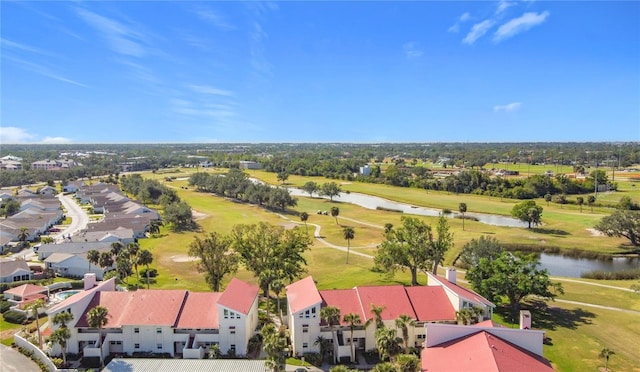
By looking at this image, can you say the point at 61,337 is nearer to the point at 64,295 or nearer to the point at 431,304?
the point at 64,295

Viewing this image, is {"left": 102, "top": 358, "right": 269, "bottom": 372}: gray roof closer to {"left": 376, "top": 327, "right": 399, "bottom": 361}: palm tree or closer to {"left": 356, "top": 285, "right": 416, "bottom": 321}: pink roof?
{"left": 376, "top": 327, "right": 399, "bottom": 361}: palm tree

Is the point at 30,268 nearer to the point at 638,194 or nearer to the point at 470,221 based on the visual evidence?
the point at 470,221

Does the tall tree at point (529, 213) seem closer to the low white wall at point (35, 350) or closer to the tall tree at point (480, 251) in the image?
the tall tree at point (480, 251)

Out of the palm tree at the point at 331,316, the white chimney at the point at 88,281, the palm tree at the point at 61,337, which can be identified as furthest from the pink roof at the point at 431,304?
the white chimney at the point at 88,281

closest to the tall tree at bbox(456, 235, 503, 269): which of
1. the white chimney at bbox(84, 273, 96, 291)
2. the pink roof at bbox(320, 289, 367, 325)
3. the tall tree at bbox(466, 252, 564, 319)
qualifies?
the tall tree at bbox(466, 252, 564, 319)

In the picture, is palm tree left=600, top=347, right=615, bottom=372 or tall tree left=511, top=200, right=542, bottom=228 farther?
tall tree left=511, top=200, right=542, bottom=228
